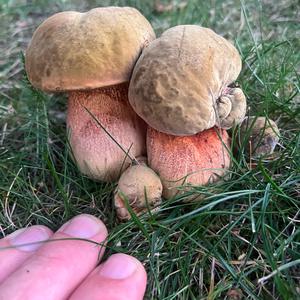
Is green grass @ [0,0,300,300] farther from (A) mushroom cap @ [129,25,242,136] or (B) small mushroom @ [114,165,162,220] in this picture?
(A) mushroom cap @ [129,25,242,136]

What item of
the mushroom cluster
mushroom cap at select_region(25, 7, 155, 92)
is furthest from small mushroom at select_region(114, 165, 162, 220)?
mushroom cap at select_region(25, 7, 155, 92)

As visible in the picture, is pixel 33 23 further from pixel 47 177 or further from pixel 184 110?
pixel 184 110

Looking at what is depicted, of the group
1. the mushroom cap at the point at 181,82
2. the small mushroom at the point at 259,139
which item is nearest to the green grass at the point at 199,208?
the small mushroom at the point at 259,139

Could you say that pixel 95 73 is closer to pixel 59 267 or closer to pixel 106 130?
pixel 106 130

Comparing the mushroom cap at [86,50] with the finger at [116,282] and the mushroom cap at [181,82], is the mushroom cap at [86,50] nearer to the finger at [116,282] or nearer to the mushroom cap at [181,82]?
the mushroom cap at [181,82]

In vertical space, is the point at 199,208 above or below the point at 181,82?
below

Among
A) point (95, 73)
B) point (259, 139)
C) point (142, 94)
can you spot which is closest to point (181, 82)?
point (142, 94)

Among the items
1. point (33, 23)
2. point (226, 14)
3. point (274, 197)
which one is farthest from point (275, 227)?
point (33, 23)
